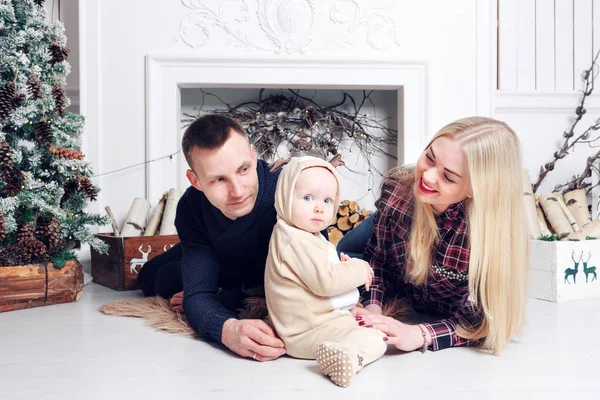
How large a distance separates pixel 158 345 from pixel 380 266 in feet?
2.33

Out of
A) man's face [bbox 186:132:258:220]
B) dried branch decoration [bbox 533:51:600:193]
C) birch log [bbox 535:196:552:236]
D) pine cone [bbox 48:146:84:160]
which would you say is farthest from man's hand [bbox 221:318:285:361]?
dried branch decoration [bbox 533:51:600:193]

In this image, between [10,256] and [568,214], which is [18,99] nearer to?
[10,256]

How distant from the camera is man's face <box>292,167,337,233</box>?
1345 mm

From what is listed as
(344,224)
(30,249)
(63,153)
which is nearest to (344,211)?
(344,224)

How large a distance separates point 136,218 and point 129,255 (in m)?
0.35

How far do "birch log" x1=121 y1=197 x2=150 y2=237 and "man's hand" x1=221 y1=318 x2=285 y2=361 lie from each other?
146cm

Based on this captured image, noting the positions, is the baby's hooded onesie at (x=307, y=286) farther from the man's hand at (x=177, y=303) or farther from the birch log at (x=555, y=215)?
the birch log at (x=555, y=215)

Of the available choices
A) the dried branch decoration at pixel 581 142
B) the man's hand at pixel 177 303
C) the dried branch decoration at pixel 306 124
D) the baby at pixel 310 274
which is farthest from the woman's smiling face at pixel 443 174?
the dried branch decoration at pixel 581 142

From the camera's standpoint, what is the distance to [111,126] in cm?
289

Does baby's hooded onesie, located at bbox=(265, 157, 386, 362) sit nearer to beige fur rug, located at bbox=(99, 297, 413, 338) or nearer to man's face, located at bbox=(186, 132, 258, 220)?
man's face, located at bbox=(186, 132, 258, 220)

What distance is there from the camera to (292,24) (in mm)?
2914

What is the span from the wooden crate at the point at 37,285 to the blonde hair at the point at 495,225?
5.12 ft

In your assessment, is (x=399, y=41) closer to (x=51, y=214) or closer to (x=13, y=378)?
(x=51, y=214)

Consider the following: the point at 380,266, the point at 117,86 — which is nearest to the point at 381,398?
the point at 380,266
